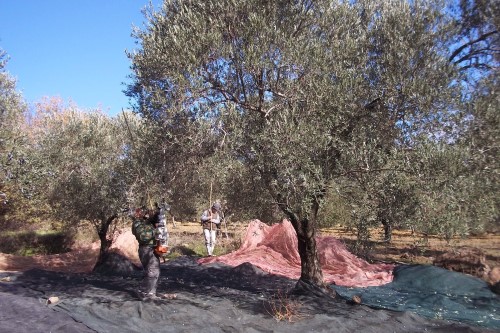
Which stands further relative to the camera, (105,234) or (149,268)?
(105,234)

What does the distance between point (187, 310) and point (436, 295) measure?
19.2 ft

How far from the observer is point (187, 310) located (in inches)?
275

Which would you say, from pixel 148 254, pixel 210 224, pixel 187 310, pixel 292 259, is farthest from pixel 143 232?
pixel 210 224

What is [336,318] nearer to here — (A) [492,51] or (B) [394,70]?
(B) [394,70]

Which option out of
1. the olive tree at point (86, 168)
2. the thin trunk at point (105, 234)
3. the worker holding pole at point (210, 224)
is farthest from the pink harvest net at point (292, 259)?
the olive tree at point (86, 168)

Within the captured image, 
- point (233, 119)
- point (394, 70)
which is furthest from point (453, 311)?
point (233, 119)

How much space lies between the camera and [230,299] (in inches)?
318

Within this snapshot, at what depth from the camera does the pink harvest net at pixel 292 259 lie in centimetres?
1156

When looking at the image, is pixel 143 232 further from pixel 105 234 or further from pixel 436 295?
pixel 436 295

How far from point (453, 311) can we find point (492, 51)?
220 inches

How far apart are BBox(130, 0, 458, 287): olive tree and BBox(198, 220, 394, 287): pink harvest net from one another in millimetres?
5540

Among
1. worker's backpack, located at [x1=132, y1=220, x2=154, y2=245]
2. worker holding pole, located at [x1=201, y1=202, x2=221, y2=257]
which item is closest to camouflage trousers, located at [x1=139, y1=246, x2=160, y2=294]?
worker's backpack, located at [x1=132, y1=220, x2=154, y2=245]

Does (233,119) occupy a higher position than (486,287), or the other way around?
(233,119)

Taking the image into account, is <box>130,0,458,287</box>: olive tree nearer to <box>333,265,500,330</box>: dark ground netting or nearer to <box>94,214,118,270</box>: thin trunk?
<box>333,265,500,330</box>: dark ground netting
